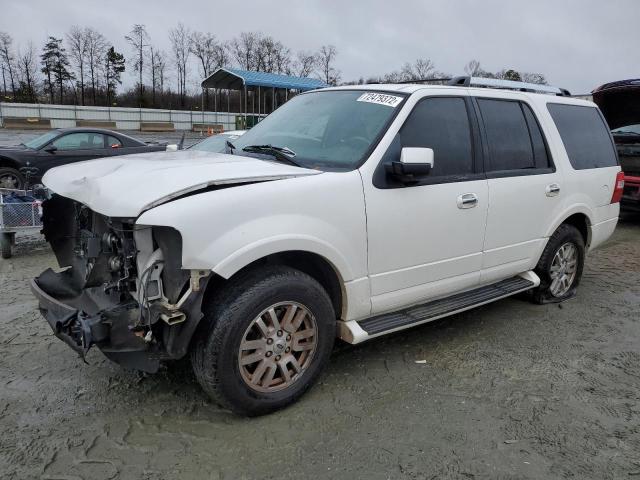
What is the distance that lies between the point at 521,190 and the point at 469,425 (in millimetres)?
2115

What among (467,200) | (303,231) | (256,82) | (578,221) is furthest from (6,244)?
(256,82)

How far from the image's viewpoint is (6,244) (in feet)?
21.2

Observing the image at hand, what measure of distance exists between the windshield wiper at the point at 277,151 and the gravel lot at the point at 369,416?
5.02 feet

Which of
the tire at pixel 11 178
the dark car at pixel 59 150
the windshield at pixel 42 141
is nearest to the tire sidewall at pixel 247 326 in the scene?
the dark car at pixel 59 150

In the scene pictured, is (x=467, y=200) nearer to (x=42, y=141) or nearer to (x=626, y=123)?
(x=626, y=123)

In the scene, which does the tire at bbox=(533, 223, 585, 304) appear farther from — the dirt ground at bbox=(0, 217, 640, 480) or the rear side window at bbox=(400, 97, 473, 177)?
the rear side window at bbox=(400, 97, 473, 177)

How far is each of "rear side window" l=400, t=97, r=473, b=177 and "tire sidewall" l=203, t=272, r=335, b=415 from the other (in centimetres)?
128

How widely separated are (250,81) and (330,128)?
17.5 metres

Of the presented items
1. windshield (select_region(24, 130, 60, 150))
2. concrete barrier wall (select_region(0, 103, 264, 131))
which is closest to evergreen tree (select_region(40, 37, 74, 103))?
concrete barrier wall (select_region(0, 103, 264, 131))

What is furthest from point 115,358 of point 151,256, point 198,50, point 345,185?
point 198,50

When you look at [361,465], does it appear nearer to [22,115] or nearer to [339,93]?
[339,93]

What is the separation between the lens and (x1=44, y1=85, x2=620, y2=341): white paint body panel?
274cm

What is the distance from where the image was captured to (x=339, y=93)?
4141 millimetres

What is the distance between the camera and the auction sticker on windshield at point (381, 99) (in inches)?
146
